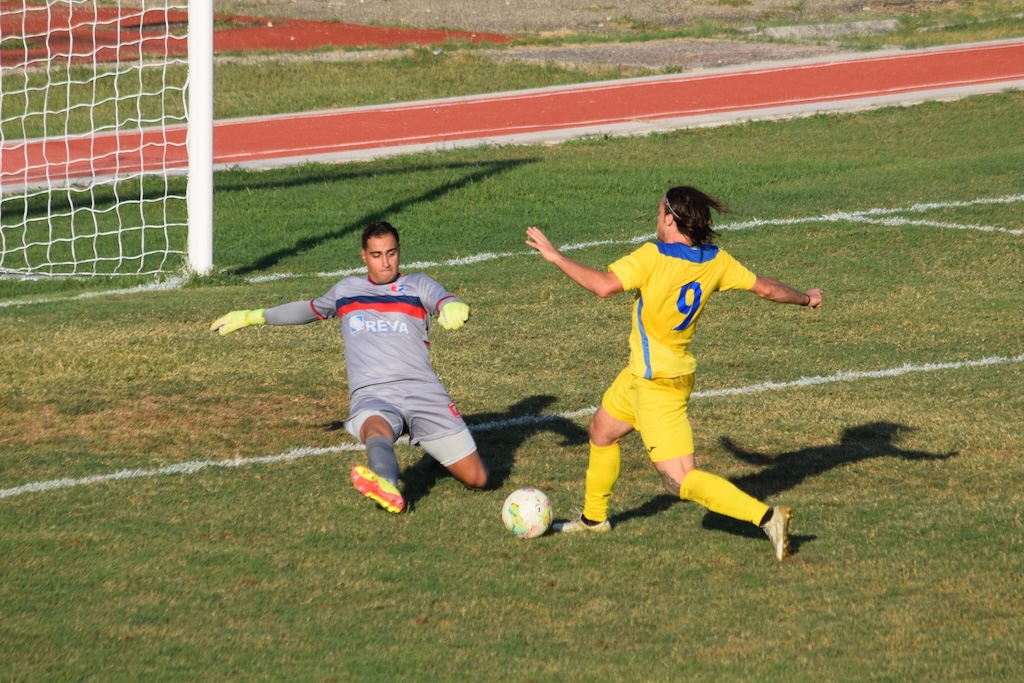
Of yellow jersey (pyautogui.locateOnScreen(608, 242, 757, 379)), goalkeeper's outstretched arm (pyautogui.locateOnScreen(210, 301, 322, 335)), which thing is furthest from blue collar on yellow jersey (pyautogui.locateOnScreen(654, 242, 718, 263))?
goalkeeper's outstretched arm (pyautogui.locateOnScreen(210, 301, 322, 335))

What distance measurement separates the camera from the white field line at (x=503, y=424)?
742 cm

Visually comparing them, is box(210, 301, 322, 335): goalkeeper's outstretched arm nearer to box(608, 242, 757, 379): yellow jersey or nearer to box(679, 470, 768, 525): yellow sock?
box(608, 242, 757, 379): yellow jersey

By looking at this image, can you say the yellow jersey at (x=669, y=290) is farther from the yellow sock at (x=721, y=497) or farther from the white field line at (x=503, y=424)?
the white field line at (x=503, y=424)

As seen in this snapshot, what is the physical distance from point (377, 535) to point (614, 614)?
1406 millimetres

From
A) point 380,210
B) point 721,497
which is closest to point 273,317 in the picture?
point 721,497

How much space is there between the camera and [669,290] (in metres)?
6.12

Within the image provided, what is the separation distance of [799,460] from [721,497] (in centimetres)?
177

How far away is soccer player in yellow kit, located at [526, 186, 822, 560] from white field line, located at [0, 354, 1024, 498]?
7.28ft

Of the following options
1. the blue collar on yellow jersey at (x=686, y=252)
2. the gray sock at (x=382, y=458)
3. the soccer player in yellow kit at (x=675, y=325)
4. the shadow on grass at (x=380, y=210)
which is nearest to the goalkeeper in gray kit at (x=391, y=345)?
the gray sock at (x=382, y=458)

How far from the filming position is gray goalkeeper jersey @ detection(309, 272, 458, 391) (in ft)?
23.5

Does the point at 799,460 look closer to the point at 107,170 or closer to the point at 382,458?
the point at 382,458

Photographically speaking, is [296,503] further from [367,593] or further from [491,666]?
[491,666]

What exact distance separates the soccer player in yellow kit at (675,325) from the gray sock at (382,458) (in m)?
1.13

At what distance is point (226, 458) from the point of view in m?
7.83
